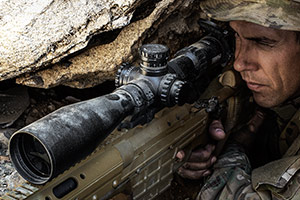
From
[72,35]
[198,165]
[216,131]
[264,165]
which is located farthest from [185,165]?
[72,35]

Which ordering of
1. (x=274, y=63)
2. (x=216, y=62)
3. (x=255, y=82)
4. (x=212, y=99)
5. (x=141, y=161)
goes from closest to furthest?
(x=141, y=161) < (x=274, y=63) < (x=255, y=82) < (x=212, y=99) < (x=216, y=62)

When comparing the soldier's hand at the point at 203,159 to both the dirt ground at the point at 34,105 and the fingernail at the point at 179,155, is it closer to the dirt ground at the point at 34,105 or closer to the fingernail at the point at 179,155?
the fingernail at the point at 179,155

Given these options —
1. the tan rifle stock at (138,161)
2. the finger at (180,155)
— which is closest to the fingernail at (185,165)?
the tan rifle stock at (138,161)

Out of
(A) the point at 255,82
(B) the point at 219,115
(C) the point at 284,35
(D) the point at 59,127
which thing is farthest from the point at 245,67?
(D) the point at 59,127

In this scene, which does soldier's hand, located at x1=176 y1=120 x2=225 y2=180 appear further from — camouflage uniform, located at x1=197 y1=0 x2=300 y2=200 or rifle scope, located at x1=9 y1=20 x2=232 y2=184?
rifle scope, located at x1=9 y1=20 x2=232 y2=184

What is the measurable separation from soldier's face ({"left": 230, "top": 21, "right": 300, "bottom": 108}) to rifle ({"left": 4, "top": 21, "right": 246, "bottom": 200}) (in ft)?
0.91

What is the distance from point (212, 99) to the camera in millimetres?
2207

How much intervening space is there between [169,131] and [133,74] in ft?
1.20

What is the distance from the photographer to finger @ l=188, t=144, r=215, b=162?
2.30 metres

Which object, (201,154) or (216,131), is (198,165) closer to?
(201,154)

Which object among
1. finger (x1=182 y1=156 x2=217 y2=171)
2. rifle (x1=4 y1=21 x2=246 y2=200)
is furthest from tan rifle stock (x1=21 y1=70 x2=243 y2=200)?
finger (x1=182 y1=156 x2=217 y2=171)

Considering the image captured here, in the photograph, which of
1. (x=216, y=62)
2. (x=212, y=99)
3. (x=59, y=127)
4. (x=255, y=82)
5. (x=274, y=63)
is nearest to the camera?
(x=59, y=127)

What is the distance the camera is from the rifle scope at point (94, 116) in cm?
121

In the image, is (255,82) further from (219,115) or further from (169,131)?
(169,131)
